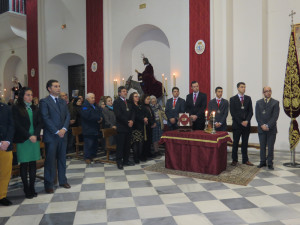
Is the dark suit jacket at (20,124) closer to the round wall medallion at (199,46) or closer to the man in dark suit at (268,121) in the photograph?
the man in dark suit at (268,121)

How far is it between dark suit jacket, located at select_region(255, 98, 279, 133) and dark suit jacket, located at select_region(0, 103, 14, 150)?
14.4ft

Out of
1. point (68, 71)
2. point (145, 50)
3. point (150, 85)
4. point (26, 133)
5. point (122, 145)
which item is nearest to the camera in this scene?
point (26, 133)

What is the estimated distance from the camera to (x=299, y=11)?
6.95m

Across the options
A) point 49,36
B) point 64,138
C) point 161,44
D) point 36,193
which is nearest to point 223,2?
point 161,44

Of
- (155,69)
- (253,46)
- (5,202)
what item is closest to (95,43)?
(155,69)

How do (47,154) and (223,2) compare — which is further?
(223,2)

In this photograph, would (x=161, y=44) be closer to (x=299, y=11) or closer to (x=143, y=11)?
(x=143, y=11)

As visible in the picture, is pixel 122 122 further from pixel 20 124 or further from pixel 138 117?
pixel 20 124

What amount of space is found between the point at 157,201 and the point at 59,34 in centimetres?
939

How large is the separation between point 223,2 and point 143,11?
266 centimetres

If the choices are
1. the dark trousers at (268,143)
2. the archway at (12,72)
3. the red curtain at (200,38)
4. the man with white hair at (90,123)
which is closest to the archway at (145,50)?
the red curtain at (200,38)

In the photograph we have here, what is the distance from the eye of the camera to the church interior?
3.46 metres

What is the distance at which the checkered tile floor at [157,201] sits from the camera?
3191 millimetres

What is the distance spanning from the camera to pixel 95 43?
32.8ft
